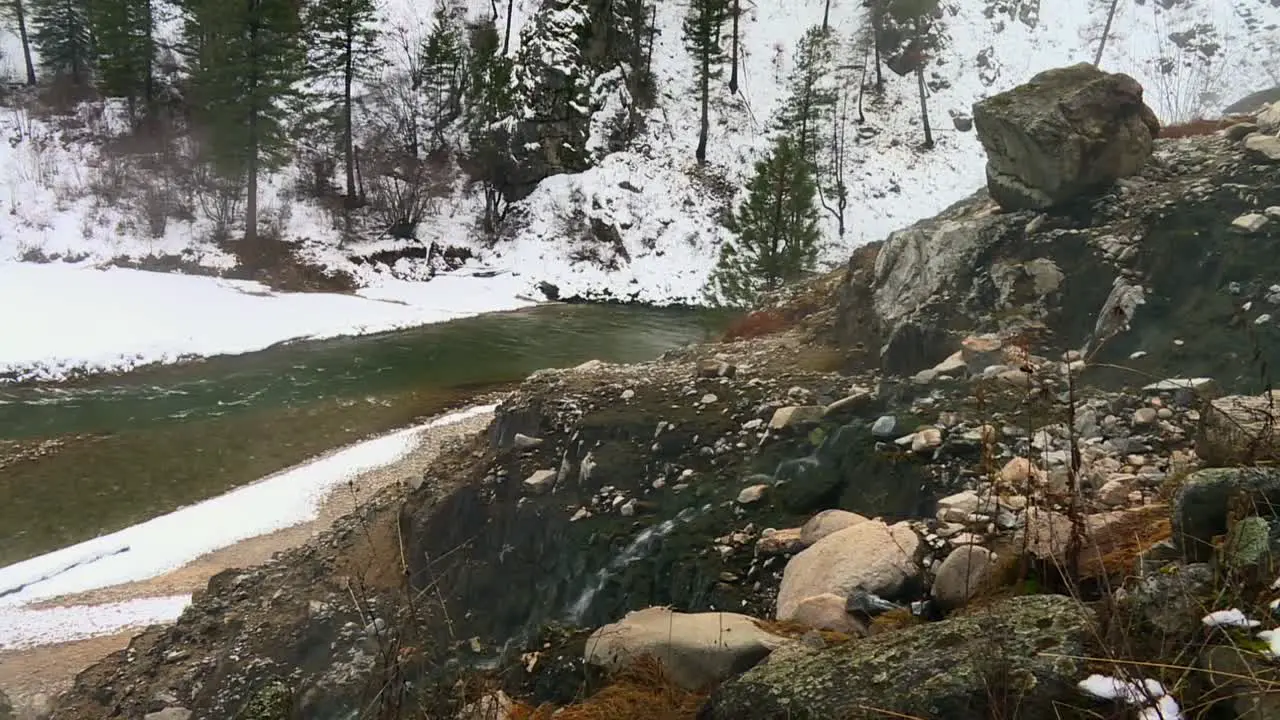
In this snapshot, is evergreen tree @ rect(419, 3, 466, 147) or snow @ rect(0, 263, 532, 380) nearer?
snow @ rect(0, 263, 532, 380)

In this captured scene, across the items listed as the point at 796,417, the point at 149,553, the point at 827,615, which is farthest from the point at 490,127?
the point at 827,615

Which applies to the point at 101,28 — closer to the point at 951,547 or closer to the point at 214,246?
the point at 214,246

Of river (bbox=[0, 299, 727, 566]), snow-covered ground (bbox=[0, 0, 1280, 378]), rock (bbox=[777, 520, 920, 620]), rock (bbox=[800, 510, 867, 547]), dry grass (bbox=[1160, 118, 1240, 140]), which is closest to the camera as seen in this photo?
rock (bbox=[777, 520, 920, 620])

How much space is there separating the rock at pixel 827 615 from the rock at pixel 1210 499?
1.37 meters

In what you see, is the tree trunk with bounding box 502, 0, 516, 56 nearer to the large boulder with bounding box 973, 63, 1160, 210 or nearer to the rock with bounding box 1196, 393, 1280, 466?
the large boulder with bounding box 973, 63, 1160, 210

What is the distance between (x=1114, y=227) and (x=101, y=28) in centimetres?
3935

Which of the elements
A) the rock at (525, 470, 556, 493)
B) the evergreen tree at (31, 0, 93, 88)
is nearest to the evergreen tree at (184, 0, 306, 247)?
the evergreen tree at (31, 0, 93, 88)

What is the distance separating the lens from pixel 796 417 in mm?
7602

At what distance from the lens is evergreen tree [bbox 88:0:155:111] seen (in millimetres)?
32688

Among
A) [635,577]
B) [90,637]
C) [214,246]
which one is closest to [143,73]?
[214,246]

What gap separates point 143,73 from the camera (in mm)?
34500

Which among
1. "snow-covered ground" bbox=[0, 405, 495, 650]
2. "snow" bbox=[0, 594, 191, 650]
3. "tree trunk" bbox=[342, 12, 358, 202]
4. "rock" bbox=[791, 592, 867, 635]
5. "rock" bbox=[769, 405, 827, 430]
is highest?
"tree trunk" bbox=[342, 12, 358, 202]

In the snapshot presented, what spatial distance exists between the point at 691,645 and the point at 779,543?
6.71 ft

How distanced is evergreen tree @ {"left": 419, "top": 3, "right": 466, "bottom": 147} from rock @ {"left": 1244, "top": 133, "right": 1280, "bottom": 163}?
35.6m
